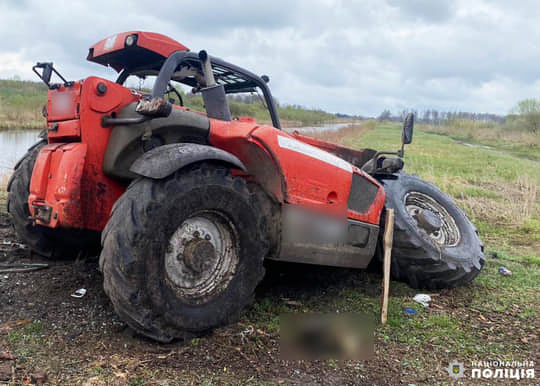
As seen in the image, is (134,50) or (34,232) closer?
(134,50)

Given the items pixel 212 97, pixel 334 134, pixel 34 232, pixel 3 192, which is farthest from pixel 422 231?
pixel 334 134

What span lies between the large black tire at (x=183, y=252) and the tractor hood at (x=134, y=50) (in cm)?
133

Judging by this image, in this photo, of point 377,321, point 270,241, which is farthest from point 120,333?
point 377,321

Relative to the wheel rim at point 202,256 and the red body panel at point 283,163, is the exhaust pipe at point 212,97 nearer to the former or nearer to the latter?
the red body panel at point 283,163

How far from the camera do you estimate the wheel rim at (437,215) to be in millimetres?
5539

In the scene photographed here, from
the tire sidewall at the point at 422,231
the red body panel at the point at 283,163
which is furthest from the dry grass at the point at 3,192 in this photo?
the tire sidewall at the point at 422,231

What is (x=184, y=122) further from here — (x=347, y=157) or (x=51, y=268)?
(x=347, y=157)

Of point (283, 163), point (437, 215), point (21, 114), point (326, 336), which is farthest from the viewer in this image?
point (21, 114)

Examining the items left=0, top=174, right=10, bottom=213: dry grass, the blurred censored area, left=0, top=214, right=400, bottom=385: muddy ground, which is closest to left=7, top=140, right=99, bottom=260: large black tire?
left=0, top=214, right=400, bottom=385: muddy ground

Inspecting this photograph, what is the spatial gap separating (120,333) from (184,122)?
1554mm

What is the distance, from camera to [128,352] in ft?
9.96

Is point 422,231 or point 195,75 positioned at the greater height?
point 195,75

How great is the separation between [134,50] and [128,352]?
8.50 ft

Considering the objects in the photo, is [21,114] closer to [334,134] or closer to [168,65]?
[334,134]
